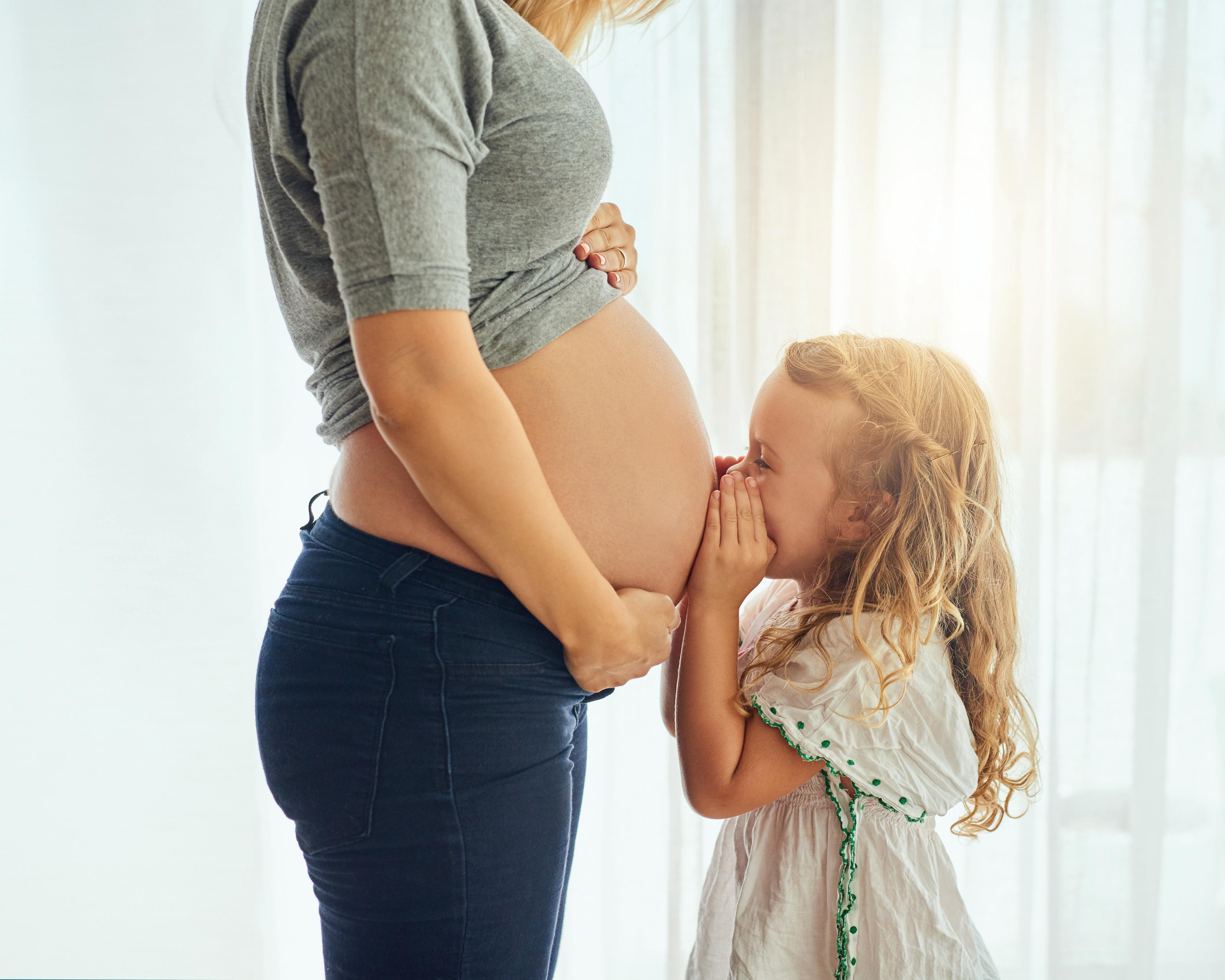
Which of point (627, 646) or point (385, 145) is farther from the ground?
point (385, 145)

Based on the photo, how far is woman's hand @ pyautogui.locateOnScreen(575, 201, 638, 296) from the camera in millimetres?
772

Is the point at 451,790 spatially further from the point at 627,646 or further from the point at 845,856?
the point at 845,856

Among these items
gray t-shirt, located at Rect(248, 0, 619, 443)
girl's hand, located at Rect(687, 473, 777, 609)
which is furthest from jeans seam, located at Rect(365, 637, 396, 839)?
girl's hand, located at Rect(687, 473, 777, 609)

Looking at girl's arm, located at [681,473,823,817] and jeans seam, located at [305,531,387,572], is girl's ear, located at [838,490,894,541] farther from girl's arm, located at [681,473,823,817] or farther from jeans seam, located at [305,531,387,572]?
jeans seam, located at [305,531,387,572]

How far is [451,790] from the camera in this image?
603 millimetres

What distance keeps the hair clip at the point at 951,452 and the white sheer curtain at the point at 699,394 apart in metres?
0.57

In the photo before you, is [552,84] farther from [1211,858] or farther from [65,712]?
[1211,858]

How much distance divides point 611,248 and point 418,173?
12.7 inches

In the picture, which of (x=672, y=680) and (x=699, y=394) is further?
(x=699, y=394)

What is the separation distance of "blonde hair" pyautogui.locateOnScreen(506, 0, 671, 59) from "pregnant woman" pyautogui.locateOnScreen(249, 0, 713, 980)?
10.0 inches

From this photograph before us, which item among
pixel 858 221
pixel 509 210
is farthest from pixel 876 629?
pixel 858 221

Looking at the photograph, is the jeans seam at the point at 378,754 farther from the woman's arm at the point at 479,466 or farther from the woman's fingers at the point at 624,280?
the woman's fingers at the point at 624,280

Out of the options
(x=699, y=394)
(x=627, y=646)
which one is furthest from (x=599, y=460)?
(x=699, y=394)

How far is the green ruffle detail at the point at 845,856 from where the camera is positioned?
2.79 feet
